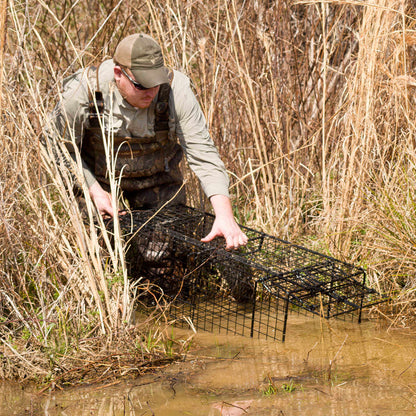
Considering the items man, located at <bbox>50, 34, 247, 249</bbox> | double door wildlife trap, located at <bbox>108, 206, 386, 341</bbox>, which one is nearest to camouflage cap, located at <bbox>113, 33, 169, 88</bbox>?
man, located at <bbox>50, 34, 247, 249</bbox>

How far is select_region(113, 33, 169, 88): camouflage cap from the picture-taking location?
12.2ft

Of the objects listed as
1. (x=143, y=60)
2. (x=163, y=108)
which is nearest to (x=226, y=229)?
(x=163, y=108)

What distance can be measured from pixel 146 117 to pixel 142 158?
13.4 inches

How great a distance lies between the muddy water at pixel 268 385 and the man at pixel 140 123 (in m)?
0.65

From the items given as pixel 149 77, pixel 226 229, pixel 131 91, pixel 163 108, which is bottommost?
pixel 226 229

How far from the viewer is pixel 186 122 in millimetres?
4078

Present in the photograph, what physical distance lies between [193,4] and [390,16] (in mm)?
1464

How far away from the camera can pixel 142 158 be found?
4.38 metres

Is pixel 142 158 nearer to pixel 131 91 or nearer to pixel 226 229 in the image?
pixel 131 91

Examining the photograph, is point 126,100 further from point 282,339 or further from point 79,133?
point 282,339

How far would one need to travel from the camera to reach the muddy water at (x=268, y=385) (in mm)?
2957

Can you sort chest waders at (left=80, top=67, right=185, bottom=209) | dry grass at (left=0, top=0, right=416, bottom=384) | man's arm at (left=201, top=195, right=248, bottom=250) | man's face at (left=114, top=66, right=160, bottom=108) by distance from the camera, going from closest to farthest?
dry grass at (left=0, top=0, right=416, bottom=384) < man's arm at (left=201, top=195, right=248, bottom=250) < man's face at (left=114, top=66, right=160, bottom=108) < chest waders at (left=80, top=67, right=185, bottom=209)

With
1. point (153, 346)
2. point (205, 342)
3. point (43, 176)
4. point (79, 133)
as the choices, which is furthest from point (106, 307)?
point (79, 133)

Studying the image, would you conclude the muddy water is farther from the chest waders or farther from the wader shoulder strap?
the wader shoulder strap
